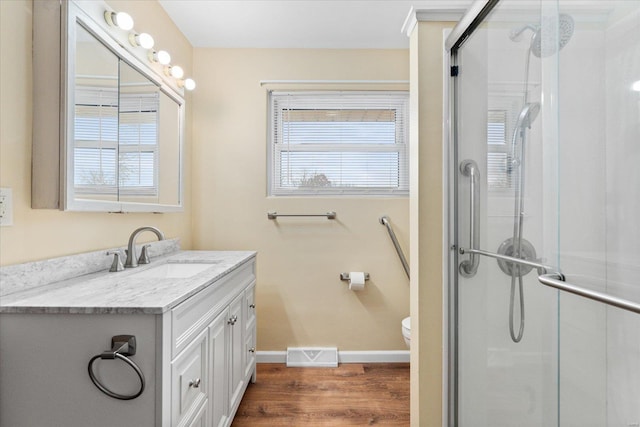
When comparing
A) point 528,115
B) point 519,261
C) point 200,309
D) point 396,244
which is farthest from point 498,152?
point 396,244

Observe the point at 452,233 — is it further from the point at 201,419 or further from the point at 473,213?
the point at 201,419

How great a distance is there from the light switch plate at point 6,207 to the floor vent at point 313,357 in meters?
1.86

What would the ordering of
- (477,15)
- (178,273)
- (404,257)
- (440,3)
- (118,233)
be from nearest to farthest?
(477,15) → (118,233) → (178,273) → (440,3) → (404,257)

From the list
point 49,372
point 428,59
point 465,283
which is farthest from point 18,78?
point 465,283

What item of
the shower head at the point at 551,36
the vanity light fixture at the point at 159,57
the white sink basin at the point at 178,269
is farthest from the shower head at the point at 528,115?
the vanity light fixture at the point at 159,57

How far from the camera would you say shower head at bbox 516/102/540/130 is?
3.22 feet

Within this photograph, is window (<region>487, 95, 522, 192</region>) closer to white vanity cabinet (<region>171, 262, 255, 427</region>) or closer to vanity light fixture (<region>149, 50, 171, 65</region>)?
white vanity cabinet (<region>171, 262, 255, 427</region>)

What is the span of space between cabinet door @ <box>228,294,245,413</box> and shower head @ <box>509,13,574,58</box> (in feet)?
5.17

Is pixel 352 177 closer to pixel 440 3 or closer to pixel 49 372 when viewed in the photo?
pixel 440 3

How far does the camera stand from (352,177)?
253cm

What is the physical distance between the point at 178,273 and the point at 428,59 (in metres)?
1.63

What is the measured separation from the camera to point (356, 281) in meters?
2.36

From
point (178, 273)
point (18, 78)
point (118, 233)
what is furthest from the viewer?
point (178, 273)

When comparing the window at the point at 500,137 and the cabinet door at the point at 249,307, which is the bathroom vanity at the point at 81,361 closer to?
the cabinet door at the point at 249,307
